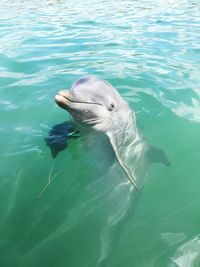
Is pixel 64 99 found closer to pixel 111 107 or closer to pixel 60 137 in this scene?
pixel 111 107

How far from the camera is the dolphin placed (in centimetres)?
460

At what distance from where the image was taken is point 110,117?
200 inches

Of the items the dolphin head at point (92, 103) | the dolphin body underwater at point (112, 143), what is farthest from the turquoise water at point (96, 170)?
the dolphin head at point (92, 103)

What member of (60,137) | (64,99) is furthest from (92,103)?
(60,137)

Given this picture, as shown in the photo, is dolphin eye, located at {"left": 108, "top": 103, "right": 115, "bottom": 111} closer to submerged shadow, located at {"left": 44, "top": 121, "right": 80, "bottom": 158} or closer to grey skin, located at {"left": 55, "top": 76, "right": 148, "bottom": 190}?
grey skin, located at {"left": 55, "top": 76, "right": 148, "bottom": 190}

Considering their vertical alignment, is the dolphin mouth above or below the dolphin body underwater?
above

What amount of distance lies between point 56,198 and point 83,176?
59cm

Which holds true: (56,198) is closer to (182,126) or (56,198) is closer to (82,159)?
(82,159)

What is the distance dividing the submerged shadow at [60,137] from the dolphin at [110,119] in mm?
304

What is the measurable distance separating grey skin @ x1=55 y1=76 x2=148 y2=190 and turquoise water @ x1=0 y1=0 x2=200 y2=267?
348mm

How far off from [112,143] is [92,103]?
0.63 metres

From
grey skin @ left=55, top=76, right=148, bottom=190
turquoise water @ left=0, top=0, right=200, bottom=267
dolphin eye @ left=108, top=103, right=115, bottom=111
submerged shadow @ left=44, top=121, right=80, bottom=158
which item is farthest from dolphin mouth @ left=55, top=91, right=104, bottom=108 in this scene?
turquoise water @ left=0, top=0, right=200, bottom=267

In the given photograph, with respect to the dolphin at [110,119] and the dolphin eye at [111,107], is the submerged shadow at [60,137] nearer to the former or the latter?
the dolphin at [110,119]

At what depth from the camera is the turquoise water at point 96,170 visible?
4031 millimetres
